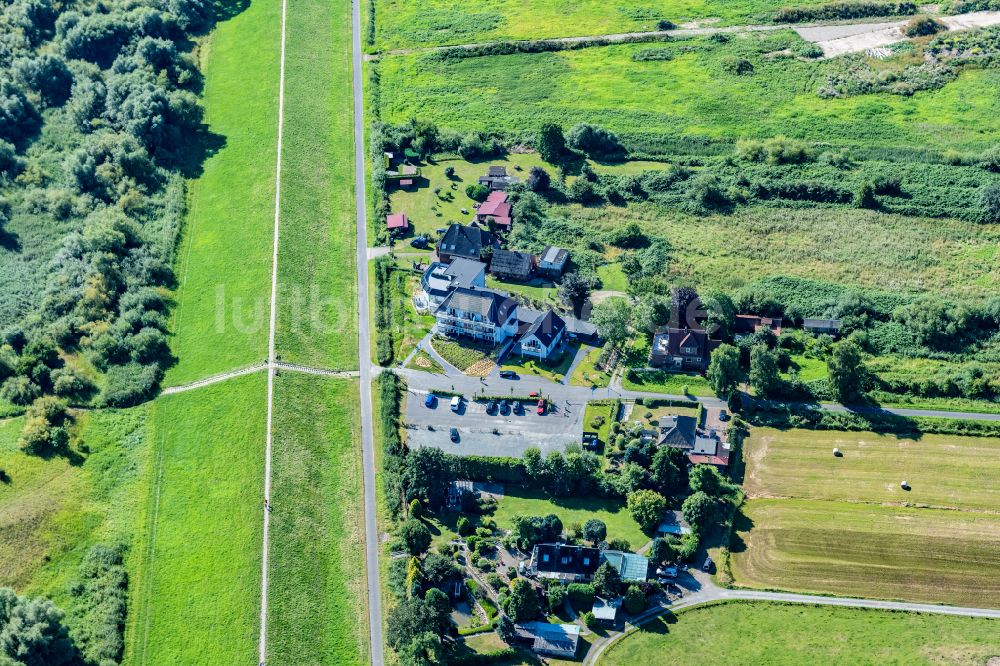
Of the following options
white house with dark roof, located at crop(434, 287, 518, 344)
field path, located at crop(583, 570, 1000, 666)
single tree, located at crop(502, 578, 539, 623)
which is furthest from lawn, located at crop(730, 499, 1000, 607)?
white house with dark roof, located at crop(434, 287, 518, 344)

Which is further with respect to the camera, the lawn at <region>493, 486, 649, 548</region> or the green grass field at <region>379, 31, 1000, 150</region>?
the green grass field at <region>379, 31, 1000, 150</region>

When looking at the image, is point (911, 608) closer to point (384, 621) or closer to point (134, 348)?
point (384, 621)

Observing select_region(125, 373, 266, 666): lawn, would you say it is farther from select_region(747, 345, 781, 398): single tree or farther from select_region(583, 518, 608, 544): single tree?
select_region(747, 345, 781, 398): single tree

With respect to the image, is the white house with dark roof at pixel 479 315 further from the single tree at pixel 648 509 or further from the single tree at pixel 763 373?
the single tree at pixel 648 509

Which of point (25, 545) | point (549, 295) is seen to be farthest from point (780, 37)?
point (25, 545)

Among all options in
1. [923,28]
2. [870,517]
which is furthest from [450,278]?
[923,28]

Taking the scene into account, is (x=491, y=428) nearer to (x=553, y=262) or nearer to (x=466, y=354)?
(x=466, y=354)

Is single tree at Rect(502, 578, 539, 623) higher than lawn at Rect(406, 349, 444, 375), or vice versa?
lawn at Rect(406, 349, 444, 375)
